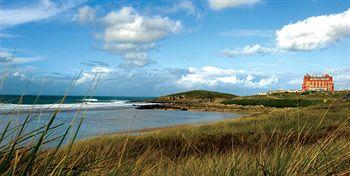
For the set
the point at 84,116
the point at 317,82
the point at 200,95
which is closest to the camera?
the point at 84,116

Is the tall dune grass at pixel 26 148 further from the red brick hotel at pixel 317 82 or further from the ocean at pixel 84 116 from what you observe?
the red brick hotel at pixel 317 82

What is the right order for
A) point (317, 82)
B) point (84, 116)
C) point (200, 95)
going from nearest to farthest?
point (84, 116)
point (200, 95)
point (317, 82)

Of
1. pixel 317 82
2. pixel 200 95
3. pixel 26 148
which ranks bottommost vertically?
pixel 26 148

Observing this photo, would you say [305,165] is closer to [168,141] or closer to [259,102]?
[168,141]

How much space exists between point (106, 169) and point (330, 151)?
109 inches

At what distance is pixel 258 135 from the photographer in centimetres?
1449

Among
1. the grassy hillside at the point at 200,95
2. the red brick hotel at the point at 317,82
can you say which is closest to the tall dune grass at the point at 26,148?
the grassy hillside at the point at 200,95

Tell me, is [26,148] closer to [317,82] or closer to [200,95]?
[200,95]

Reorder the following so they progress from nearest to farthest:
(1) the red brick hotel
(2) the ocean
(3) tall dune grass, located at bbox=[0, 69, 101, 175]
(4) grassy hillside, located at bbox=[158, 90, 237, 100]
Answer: (3) tall dune grass, located at bbox=[0, 69, 101, 175], (2) the ocean, (4) grassy hillside, located at bbox=[158, 90, 237, 100], (1) the red brick hotel

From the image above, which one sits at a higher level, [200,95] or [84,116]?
[200,95]

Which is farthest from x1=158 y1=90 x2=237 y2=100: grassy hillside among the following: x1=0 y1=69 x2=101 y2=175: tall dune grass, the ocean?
x1=0 y1=69 x2=101 y2=175: tall dune grass

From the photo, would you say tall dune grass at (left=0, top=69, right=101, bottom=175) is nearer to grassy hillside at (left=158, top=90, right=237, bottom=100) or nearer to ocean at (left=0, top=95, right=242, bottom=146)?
Answer: ocean at (left=0, top=95, right=242, bottom=146)

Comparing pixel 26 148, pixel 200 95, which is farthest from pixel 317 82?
pixel 26 148

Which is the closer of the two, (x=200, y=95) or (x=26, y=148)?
(x=26, y=148)
